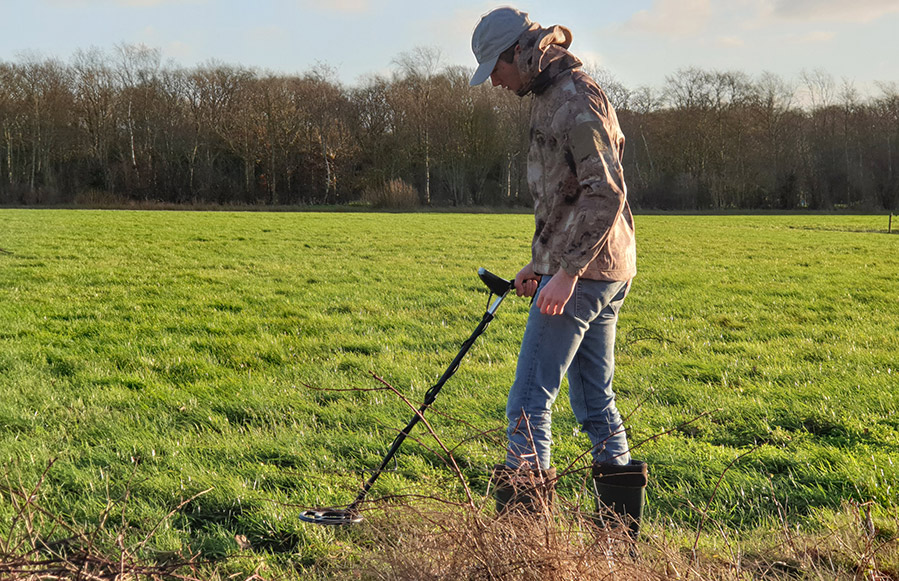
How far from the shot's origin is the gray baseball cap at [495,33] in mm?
3193

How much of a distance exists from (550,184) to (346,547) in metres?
1.86

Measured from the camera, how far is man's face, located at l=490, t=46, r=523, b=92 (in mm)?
3254

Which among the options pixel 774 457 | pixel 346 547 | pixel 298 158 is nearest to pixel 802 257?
pixel 774 457

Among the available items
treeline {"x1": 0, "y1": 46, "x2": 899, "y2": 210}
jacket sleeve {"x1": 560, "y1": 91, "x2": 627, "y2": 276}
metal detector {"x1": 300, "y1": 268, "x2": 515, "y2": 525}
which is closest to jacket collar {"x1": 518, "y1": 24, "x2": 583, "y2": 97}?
jacket sleeve {"x1": 560, "y1": 91, "x2": 627, "y2": 276}

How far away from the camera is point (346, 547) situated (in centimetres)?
323

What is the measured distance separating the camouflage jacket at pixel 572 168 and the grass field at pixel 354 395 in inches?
41.7

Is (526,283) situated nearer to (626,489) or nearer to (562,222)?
(562,222)

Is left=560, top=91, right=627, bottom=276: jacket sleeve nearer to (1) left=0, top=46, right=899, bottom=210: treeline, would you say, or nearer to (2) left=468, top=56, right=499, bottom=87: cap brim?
(2) left=468, top=56, right=499, bottom=87: cap brim

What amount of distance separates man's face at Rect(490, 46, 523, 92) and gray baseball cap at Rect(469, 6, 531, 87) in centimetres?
4

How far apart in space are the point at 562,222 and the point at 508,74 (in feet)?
2.35

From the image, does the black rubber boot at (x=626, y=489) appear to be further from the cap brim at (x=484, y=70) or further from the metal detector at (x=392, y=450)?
the cap brim at (x=484, y=70)

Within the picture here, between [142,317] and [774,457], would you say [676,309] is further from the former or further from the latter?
[142,317]

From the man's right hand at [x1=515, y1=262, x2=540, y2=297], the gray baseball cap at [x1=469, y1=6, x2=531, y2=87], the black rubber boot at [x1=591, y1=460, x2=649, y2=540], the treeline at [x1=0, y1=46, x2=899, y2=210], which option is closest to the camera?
the gray baseball cap at [x1=469, y1=6, x2=531, y2=87]

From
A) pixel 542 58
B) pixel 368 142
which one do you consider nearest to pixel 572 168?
pixel 542 58
